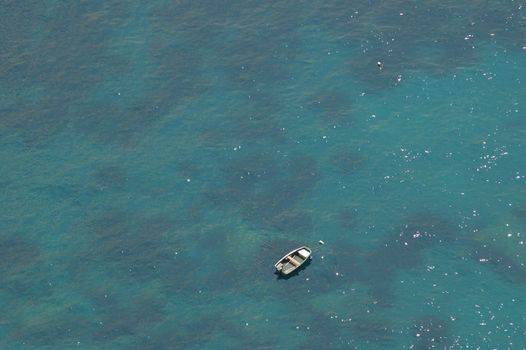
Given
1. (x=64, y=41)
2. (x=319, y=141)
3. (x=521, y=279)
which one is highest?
(x=64, y=41)

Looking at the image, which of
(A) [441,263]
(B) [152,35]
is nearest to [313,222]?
(A) [441,263]

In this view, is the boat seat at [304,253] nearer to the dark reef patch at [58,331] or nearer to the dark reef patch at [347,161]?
the dark reef patch at [347,161]

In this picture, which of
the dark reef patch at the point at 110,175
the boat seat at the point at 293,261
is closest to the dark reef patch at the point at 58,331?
the dark reef patch at the point at 110,175

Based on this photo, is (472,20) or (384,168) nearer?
(384,168)

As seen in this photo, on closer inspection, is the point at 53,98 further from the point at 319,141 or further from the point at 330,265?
the point at 330,265

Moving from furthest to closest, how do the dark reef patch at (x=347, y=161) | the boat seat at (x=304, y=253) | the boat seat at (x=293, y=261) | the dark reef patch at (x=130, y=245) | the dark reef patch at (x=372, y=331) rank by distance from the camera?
the dark reef patch at (x=347, y=161), the dark reef patch at (x=130, y=245), the boat seat at (x=304, y=253), the boat seat at (x=293, y=261), the dark reef patch at (x=372, y=331)

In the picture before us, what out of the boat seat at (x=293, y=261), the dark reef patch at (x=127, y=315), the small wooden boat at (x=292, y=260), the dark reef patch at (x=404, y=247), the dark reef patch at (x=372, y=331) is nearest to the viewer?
the dark reef patch at (x=372, y=331)

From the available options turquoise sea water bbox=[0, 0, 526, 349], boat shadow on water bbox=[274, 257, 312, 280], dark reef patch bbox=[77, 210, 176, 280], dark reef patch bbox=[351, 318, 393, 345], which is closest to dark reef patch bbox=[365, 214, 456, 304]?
turquoise sea water bbox=[0, 0, 526, 349]

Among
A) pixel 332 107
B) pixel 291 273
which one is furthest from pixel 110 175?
pixel 332 107
